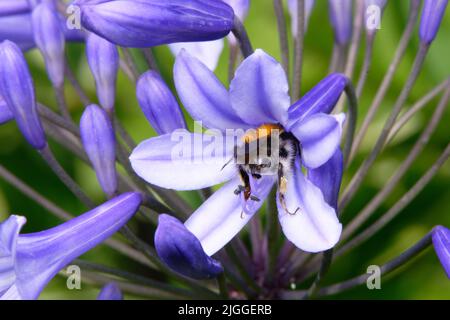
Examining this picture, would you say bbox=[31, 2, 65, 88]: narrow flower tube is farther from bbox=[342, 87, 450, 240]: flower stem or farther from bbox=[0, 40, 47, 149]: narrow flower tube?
bbox=[342, 87, 450, 240]: flower stem

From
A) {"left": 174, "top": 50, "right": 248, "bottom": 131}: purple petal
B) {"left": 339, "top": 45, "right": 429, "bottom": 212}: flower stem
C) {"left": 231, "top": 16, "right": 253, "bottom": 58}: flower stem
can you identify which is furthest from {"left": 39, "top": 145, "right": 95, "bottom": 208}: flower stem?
{"left": 339, "top": 45, "right": 429, "bottom": 212}: flower stem

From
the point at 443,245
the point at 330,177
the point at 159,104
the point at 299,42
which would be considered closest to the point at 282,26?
the point at 299,42

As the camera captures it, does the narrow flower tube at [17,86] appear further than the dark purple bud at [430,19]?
No

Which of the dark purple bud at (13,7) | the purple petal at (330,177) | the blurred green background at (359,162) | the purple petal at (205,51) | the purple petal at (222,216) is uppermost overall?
the dark purple bud at (13,7)

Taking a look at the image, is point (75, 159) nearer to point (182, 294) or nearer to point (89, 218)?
point (182, 294)

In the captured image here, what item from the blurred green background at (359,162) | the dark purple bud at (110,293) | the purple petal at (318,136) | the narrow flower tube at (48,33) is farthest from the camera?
the blurred green background at (359,162)

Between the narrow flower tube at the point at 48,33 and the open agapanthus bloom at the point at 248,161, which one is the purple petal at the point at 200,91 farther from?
the narrow flower tube at the point at 48,33

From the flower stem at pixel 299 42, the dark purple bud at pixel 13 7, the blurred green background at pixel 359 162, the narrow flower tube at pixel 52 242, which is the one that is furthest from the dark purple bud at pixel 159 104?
the blurred green background at pixel 359 162
